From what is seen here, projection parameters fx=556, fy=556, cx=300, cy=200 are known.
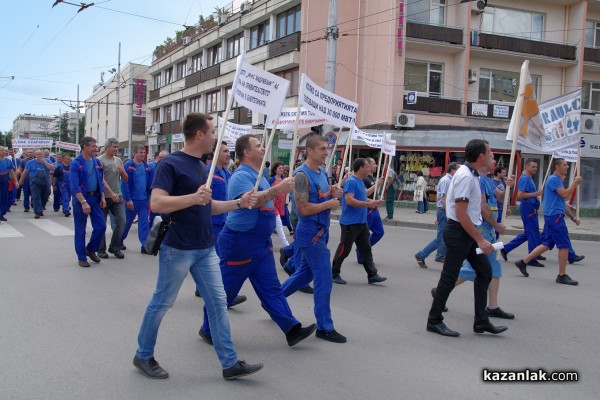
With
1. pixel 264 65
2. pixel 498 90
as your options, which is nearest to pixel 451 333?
pixel 498 90

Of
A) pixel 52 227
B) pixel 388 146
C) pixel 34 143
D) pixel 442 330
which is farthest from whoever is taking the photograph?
pixel 34 143

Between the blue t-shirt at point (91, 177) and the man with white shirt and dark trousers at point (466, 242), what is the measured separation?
5.53 m

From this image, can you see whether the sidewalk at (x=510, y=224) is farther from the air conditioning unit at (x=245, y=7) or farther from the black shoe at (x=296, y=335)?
the air conditioning unit at (x=245, y=7)

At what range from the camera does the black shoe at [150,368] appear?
4.16 meters

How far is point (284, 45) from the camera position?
29.8m

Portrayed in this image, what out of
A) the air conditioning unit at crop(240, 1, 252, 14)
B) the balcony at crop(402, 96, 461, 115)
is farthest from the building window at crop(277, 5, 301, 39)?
the balcony at crop(402, 96, 461, 115)

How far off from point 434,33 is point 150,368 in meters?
23.7

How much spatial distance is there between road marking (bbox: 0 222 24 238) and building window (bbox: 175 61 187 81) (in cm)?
3459

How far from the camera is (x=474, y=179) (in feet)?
17.5

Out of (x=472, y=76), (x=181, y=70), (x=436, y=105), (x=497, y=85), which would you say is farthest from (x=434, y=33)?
(x=181, y=70)

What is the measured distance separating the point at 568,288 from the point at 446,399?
495 cm

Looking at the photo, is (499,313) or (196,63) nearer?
(499,313)

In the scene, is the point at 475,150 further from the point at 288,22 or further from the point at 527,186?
the point at 288,22

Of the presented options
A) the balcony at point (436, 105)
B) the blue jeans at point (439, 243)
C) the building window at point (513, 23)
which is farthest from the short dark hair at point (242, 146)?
the building window at point (513, 23)
